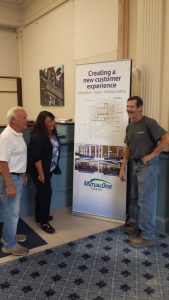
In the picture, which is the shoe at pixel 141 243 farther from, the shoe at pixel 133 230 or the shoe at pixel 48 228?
the shoe at pixel 48 228

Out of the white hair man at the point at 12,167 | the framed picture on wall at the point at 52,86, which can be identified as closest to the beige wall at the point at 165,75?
the white hair man at the point at 12,167

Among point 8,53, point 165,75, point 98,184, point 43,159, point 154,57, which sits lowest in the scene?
point 98,184

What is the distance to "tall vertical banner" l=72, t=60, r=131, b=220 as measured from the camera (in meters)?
3.12

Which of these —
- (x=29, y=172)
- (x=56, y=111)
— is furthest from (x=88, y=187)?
(x=56, y=111)

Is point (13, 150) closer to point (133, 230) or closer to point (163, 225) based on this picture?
point (133, 230)

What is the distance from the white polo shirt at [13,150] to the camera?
2.28 meters

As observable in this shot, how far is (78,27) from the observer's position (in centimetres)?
422

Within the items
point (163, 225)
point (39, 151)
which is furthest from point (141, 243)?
point (39, 151)

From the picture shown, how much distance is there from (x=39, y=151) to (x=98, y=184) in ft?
2.82

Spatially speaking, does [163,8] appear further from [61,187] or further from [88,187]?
[61,187]

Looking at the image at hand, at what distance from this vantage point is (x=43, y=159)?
9.84 ft

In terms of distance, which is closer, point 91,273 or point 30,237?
point 91,273

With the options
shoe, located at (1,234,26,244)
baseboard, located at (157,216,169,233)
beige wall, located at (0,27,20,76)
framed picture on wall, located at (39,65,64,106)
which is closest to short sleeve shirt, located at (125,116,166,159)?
baseboard, located at (157,216,169,233)

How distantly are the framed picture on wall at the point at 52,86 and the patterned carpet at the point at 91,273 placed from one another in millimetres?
2697
